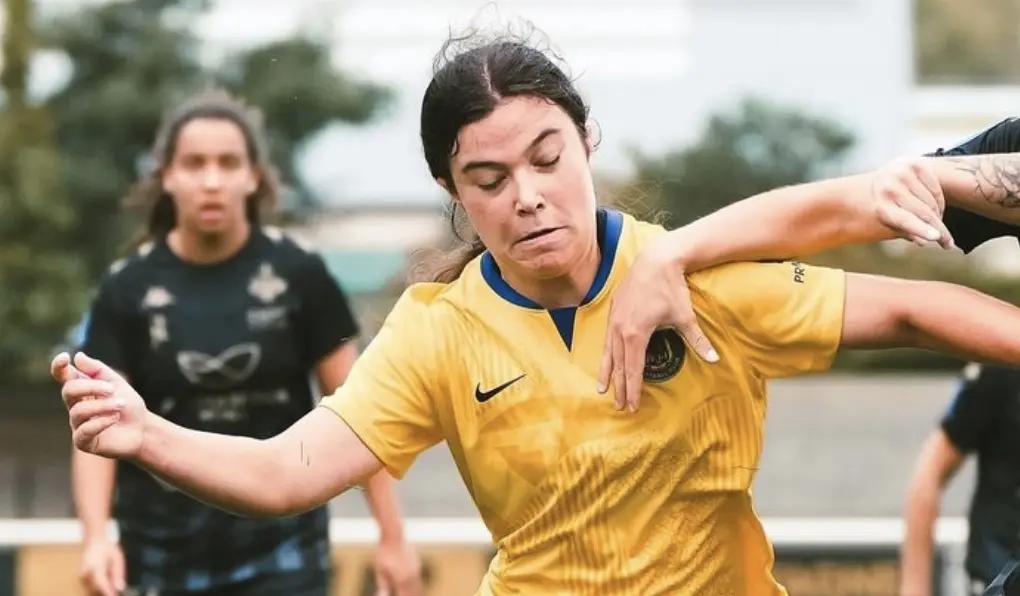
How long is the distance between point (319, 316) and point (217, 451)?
2.02 meters

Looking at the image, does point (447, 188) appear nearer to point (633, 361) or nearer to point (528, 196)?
point (528, 196)

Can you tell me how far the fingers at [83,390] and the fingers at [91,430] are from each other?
0.04 meters

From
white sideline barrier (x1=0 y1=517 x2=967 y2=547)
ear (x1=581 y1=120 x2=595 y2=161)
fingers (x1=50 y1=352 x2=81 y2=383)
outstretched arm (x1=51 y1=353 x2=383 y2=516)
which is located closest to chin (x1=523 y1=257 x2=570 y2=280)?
ear (x1=581 y1=120 x2=595 y2=161)

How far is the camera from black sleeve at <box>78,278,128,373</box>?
4.95 m

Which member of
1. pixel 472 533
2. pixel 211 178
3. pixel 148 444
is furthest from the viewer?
pixel 472 533

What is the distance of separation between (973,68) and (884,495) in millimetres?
43965

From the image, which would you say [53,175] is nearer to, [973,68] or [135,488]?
[135,488]

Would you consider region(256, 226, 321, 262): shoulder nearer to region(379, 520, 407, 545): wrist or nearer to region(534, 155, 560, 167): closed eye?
region(379, 520, 407, 545): wrist

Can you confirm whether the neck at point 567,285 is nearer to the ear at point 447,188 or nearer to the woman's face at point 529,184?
the woman's face at point 529,184

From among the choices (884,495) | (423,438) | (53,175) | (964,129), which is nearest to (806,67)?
(964,129)

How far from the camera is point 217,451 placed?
2971 mm

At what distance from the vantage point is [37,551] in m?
6.98

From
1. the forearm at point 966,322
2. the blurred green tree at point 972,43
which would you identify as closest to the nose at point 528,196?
the forearm at point 966,322

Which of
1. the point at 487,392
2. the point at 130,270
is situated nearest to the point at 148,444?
the point at 487,392
